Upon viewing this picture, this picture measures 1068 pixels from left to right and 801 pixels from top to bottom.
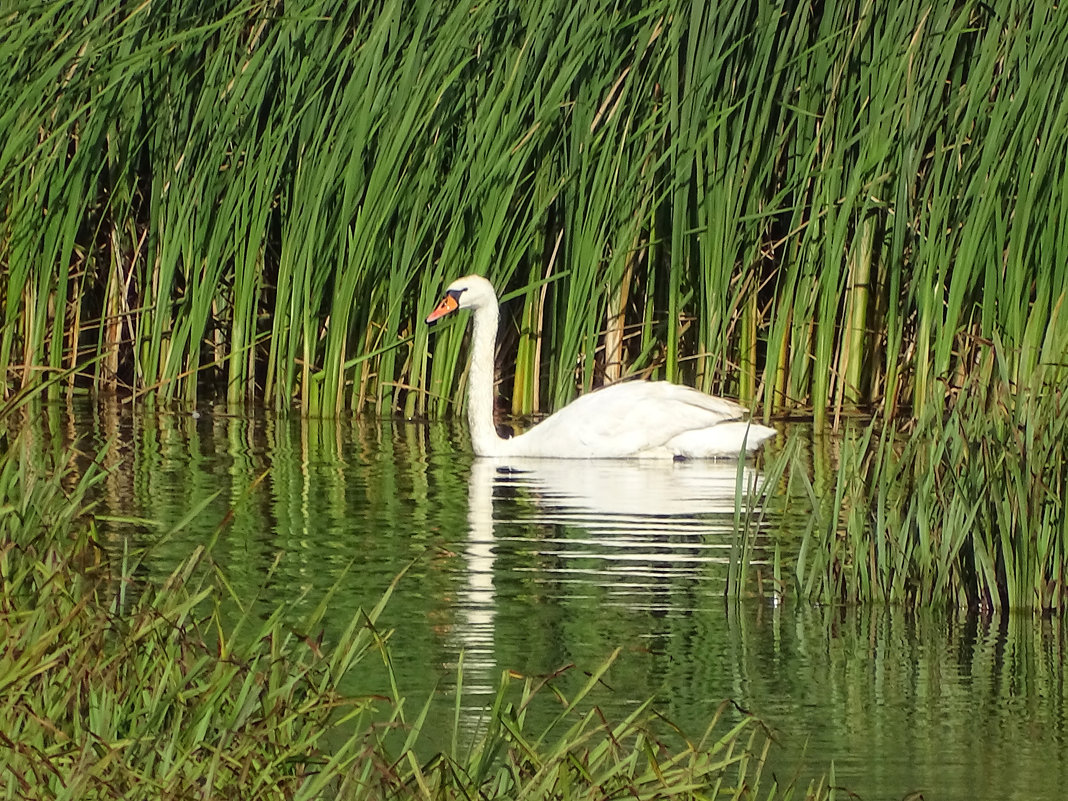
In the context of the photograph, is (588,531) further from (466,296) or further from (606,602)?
(466,296)

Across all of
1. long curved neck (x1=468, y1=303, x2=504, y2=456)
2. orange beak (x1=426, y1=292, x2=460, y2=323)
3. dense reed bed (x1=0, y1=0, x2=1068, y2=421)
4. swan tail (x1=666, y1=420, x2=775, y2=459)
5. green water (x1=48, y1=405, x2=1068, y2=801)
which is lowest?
green water (x1=48, y1=405, x2=1068, y2=801)

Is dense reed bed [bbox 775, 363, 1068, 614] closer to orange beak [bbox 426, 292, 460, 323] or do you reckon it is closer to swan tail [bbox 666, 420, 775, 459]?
swan tail [bbox 666, 420, 775, 459]

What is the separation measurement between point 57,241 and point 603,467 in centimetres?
287

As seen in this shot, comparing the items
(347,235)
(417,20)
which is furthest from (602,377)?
(417,20)

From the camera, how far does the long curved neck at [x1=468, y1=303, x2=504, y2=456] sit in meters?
10.5

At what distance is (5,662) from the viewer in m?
4.16

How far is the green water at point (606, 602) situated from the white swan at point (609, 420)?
144 millimetres

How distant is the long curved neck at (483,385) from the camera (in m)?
10.5

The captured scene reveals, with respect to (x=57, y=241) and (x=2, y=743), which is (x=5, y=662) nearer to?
(x=2, y=743)

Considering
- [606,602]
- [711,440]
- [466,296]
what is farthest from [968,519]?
[466,296]

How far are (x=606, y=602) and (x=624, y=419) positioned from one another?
148 inches

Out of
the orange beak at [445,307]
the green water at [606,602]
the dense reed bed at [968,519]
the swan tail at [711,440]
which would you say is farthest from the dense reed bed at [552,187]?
the dense reed bed at [968,519]

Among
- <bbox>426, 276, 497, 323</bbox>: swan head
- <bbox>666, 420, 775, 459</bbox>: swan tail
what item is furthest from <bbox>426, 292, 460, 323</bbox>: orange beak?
<bbox>666, 420, 775, 459</bbox>: swan tail

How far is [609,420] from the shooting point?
405 inches
